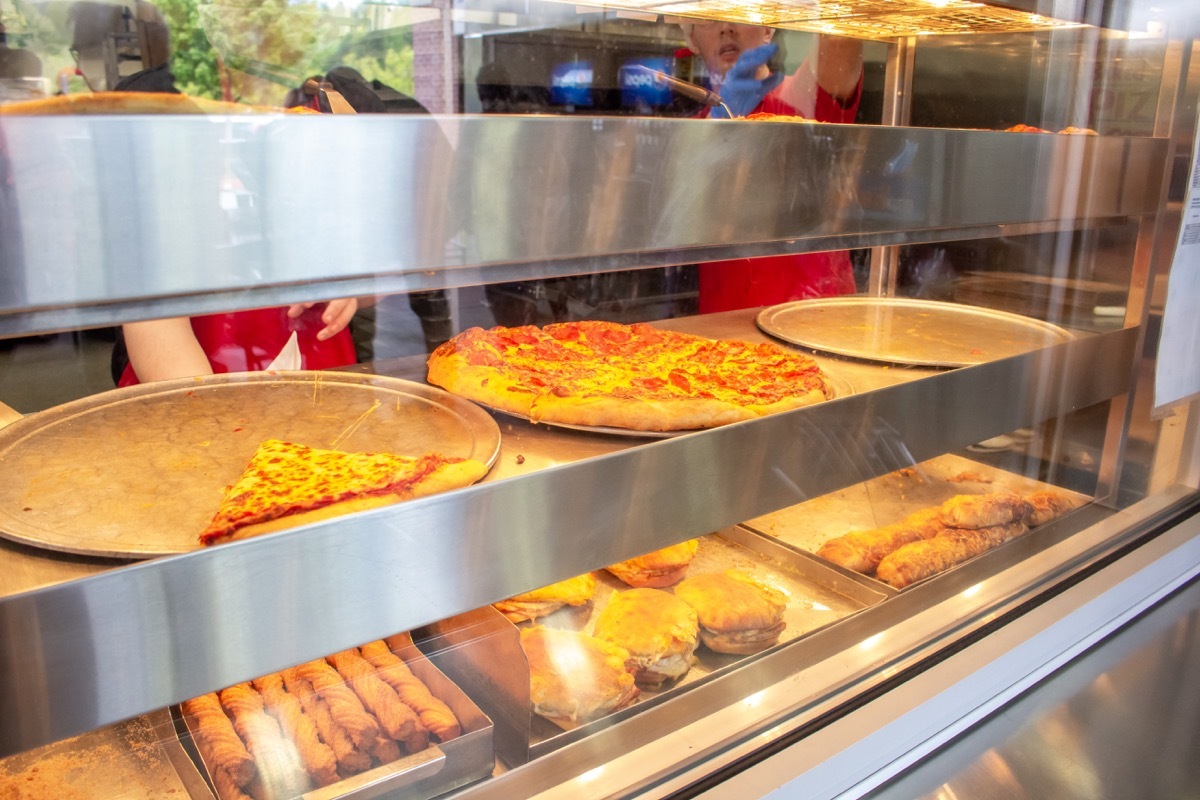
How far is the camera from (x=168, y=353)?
86 cm

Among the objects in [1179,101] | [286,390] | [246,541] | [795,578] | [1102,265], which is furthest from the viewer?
[1102,265]

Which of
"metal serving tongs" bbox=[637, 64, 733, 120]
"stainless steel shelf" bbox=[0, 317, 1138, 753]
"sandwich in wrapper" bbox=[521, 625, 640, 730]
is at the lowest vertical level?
"sandwich in wrapper" bbox=[521, 625, 640, 730]

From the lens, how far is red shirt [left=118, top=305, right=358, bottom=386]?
89cm

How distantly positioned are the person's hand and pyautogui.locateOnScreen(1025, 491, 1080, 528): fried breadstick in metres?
1.31

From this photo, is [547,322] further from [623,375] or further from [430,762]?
[430,762]

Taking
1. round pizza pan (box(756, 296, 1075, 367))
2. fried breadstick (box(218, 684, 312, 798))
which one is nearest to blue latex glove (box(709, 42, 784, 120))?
round pizza pan (box(756, 296, 1075, 367))

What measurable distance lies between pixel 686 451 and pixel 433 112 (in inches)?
15.1

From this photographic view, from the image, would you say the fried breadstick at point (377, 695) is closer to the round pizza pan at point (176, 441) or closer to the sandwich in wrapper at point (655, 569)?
the round pizza pan at point (176, 441)

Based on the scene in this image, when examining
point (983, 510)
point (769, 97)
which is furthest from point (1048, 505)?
point (769, 97)

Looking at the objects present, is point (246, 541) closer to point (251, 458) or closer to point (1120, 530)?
point (251, 458)

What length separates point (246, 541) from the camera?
0.58 metres

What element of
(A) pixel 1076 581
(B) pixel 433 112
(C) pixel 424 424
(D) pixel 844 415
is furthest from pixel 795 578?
(B) pixel 433 112

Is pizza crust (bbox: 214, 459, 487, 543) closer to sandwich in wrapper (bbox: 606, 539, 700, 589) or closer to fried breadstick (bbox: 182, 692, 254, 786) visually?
fried breadstick (bbox: 182, 692, 254, 786)

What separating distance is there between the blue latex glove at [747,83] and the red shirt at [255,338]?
720 mm
